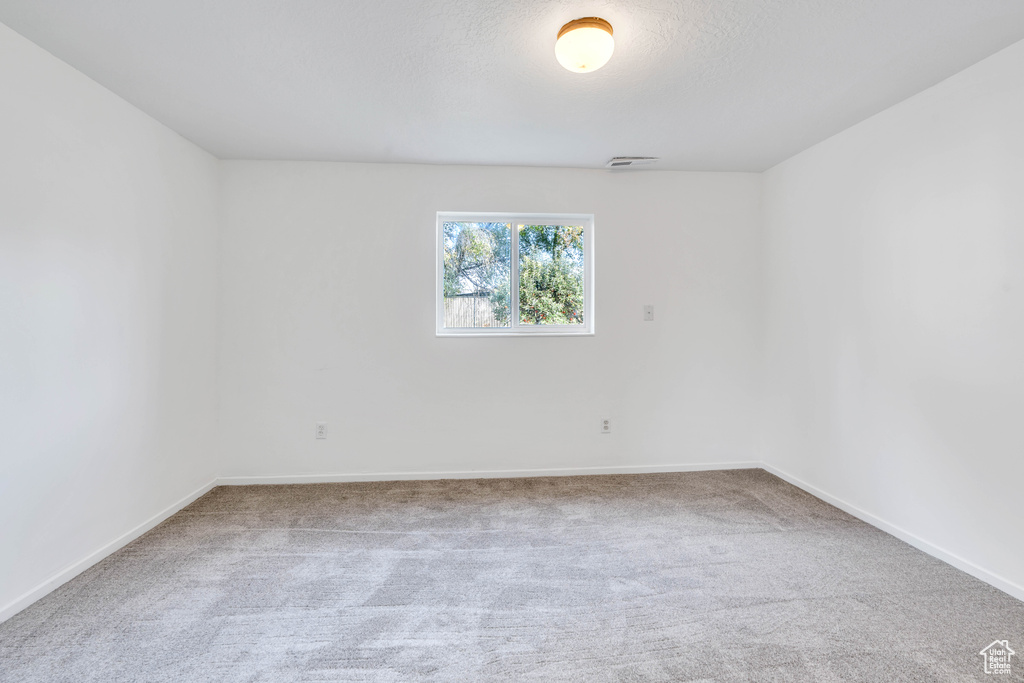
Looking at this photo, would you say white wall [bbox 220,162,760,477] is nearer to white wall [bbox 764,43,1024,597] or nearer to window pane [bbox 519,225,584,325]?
window pane [bbox 519,225,584,325]

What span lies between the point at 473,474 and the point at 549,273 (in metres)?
1.64

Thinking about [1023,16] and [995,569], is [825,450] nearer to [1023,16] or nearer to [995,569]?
[995,569]

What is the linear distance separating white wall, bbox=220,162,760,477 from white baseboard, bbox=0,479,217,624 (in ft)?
1.84

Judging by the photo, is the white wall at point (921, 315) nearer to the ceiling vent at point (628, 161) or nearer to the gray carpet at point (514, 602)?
the gray carpet at point (514, 602)

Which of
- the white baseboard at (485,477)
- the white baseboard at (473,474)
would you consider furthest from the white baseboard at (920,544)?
the white baseboard at (473,474)

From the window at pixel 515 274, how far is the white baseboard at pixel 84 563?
1994 mm

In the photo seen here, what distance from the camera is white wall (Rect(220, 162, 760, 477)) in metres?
3.26

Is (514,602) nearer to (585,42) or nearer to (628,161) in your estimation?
(585,42)

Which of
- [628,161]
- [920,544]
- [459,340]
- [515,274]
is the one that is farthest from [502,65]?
[920,544]

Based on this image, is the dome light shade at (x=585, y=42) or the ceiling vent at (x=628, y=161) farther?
the ceiling vent at (x=628, y=161)

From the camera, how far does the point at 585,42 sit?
1.68m

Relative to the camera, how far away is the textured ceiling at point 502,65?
1674 mm

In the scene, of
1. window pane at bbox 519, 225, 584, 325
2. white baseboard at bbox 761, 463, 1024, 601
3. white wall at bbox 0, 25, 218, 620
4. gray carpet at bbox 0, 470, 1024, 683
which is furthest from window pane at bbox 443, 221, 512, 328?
white baseboard at bbox 761, 463, 1024, 601

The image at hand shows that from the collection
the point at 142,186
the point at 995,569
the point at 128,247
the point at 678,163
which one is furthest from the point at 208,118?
the point at 995,569
